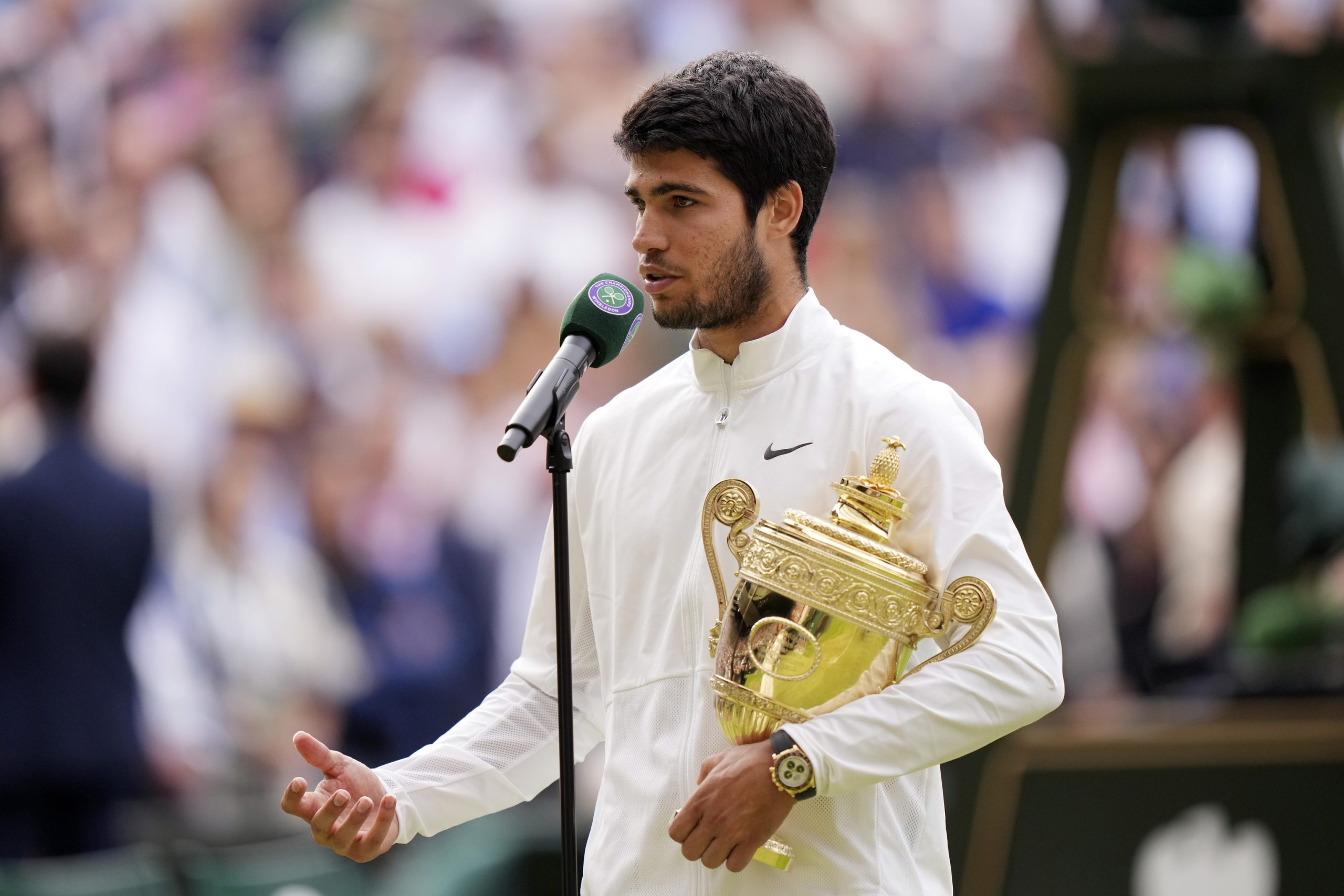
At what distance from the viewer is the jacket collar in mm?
2502

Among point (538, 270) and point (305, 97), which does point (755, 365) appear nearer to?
point (538, 270)

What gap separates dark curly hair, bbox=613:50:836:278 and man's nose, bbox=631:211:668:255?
103 millimetres

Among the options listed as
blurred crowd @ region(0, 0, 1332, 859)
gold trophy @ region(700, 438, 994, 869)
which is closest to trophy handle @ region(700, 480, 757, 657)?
gold trophy @ region(700, 438, 994, 869)

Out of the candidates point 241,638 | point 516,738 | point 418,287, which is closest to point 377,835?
point 516,738

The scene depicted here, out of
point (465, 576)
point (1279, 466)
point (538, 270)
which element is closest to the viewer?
point (1279, 466)

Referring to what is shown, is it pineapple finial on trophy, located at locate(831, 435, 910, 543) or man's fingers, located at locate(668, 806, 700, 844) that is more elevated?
pineapple finial on trophy, located at locate(831, 435, 910, 543)

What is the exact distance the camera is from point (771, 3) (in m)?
9.24

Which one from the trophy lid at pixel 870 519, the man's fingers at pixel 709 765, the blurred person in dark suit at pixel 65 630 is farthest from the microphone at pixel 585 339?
the blurred person in dark suit at pixel 65 630

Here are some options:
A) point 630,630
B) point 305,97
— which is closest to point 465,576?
point 305,97

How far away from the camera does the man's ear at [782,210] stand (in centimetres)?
251

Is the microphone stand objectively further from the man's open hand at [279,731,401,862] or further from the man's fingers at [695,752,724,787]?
the man's open hand at [279,731,401,862]

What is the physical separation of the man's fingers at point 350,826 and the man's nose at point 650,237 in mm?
880

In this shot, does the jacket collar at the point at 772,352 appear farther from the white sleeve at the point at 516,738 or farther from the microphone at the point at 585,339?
the white sleeve at the point at 516,738

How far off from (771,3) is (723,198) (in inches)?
280
